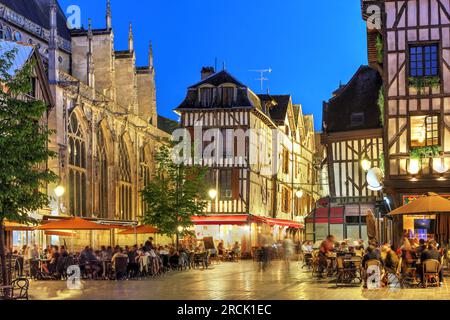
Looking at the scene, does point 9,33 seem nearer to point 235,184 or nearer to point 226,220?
point 235,184

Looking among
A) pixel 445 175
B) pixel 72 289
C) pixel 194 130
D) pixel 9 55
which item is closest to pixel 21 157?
pixel 9 55

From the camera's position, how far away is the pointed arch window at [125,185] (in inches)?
1674

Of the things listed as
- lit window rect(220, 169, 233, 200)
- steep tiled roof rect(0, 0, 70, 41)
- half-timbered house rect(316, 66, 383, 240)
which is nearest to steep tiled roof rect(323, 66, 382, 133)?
half-timbered house rect(316, 66, 383, 240)

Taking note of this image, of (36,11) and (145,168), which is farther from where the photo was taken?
(145,168)

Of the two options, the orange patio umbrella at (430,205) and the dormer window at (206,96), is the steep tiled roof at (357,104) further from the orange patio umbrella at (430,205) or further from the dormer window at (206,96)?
the orange patio umbrella at (430,205)

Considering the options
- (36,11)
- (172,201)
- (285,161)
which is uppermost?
(36,11)

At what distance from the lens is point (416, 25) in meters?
25.5

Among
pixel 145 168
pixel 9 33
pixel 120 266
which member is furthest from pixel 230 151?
pixel 120 266

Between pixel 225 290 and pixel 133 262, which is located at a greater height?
pixel 133 262

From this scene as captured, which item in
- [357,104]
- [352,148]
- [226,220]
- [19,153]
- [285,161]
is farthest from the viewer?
[285,161]

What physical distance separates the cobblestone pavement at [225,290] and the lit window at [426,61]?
712 centimetres

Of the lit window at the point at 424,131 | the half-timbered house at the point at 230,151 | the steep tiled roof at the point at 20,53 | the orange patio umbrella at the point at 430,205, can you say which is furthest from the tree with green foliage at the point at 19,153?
the half-timbered house at the point at 230,151

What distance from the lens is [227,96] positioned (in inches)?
1724

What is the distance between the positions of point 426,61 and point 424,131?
6.91 feet
